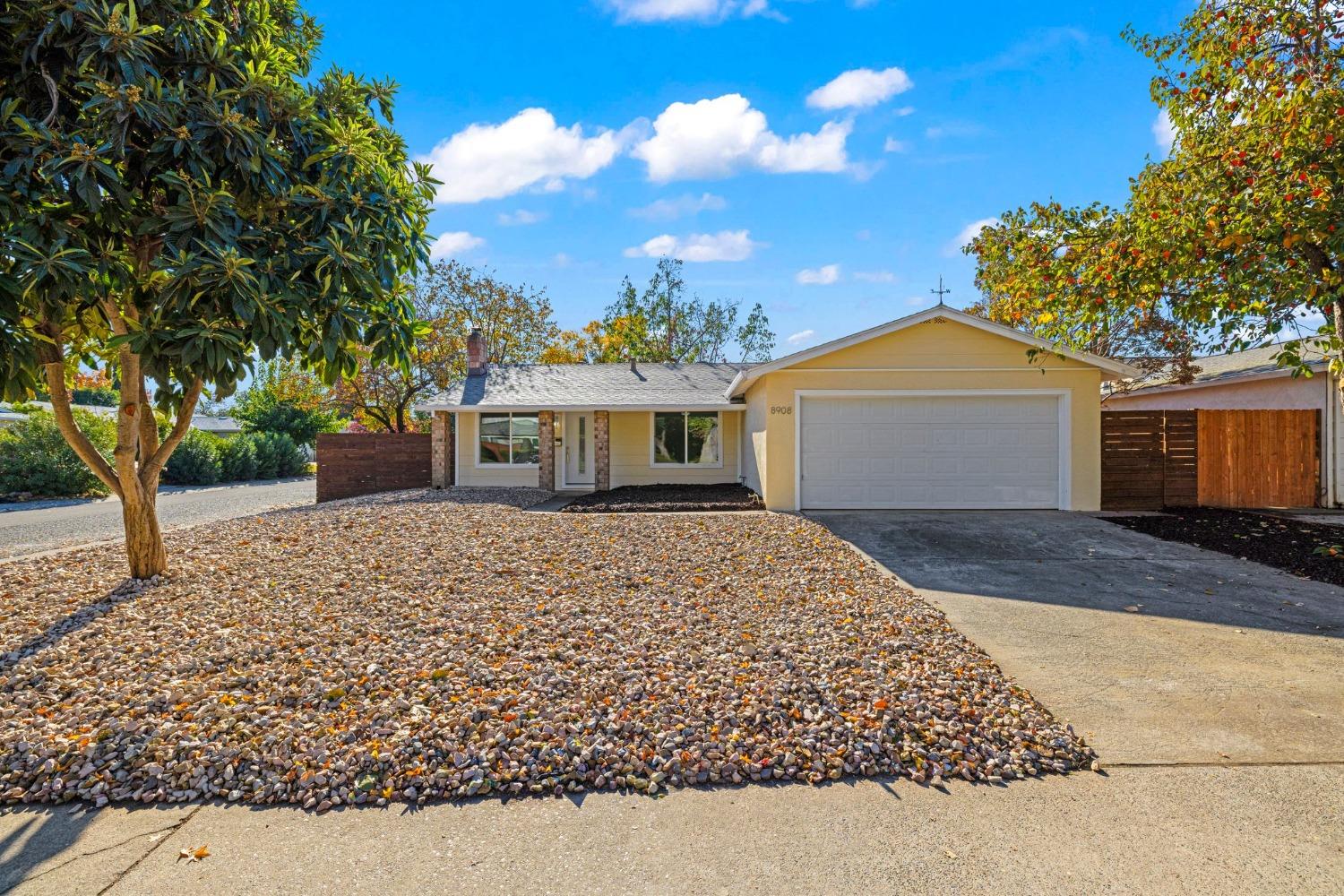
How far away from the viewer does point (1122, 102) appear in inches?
397

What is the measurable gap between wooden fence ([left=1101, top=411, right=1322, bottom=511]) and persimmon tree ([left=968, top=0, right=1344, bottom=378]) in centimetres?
290

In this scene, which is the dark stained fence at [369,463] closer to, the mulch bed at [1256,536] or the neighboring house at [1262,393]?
the mulch bed at [1256,536]

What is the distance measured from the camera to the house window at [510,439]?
658 inches

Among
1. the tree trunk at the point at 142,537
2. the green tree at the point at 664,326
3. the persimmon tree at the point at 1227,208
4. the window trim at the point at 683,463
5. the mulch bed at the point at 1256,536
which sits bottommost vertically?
the mulch bed at the point at 1256,536

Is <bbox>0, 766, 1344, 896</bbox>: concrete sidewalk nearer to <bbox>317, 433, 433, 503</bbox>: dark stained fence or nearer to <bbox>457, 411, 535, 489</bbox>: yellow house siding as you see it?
<bbox>457, 411, 535, 489</bbox>: yellow house siding

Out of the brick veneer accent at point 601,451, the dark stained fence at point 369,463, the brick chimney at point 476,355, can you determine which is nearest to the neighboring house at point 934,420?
the brick veneer accent at point 601,451

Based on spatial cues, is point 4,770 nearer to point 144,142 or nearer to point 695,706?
point 695,706

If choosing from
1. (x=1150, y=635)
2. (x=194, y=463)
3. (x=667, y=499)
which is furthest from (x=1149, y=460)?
(x=194, y=463)

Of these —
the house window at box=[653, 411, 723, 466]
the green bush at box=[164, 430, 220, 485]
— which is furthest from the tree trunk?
the green bush at box=[164, 430, 220, 485]

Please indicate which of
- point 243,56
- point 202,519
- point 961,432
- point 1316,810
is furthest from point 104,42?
point 961,432

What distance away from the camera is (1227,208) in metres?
7.06

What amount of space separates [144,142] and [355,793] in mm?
4936

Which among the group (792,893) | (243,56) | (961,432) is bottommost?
(792,893)

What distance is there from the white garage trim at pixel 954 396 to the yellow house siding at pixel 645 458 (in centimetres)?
527
